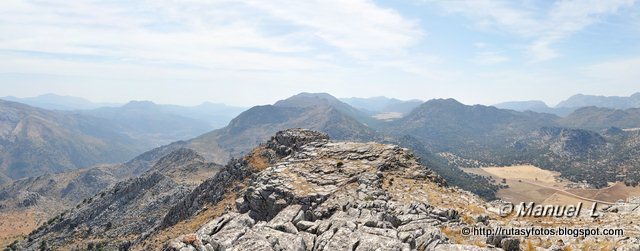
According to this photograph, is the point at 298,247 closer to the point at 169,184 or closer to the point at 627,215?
the point at 627,215

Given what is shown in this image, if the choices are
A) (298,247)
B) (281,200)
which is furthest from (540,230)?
(281,200)

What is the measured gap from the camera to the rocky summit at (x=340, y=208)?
40.1 metres

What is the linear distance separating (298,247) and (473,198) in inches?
1415

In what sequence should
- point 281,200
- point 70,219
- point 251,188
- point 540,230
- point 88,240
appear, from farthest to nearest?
point 70,219 < point 88,240 < point 251,188 < point 281,200 < point 540,230

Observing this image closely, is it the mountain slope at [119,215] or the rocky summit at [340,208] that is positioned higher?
the rocky summit at [340,208]

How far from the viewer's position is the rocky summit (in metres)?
40.1

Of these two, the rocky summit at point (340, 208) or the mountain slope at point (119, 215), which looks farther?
the mountain slope at point (119, 215)

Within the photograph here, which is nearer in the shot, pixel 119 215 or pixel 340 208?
pixel 340 208

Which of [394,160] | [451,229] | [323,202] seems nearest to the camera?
[451,229]

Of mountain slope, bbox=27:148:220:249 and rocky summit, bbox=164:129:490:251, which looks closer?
rocky summit, bbox=164:129:490:251

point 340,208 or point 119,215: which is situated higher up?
point 340,208

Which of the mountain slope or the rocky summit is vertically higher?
the rocky summit

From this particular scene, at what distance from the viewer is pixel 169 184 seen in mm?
168500

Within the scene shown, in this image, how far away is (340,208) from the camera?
183 ft
